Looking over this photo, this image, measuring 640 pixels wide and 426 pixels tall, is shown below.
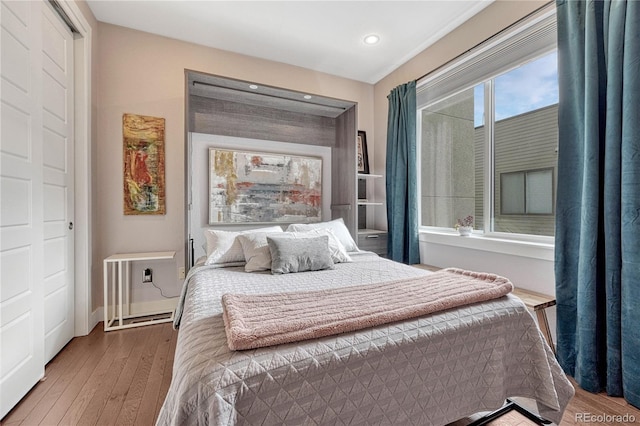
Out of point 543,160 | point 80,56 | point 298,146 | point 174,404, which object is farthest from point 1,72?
point 543,160

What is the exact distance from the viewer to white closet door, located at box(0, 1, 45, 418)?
1.44m

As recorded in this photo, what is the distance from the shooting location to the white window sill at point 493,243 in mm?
1982

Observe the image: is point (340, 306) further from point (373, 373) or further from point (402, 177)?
point (402, 177)

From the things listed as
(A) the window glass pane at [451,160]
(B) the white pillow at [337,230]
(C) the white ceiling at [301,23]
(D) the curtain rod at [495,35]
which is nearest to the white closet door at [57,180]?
(C) the white ceiling at [301,23]

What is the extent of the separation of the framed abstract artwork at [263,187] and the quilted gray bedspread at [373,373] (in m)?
1.56

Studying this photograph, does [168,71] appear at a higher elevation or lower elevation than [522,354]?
higher

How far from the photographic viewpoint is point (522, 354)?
4.39 feet

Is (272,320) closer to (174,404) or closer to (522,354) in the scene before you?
(174,404)

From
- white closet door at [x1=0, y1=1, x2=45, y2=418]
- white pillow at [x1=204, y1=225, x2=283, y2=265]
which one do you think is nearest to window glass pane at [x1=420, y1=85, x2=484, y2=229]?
white pillow at [x1=204, y1=225, x2=283, y2=265]

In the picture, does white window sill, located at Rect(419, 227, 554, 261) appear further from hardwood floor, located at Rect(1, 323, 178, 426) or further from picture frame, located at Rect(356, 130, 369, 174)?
hardwood floor, located at Rect(1, 323, 178, 426)

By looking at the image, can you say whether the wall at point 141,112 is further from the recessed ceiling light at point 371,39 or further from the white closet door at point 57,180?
the recessed ceiling light at point 371,39

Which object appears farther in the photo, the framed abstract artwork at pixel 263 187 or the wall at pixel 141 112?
the framed abstract artwork at pixel 263 187

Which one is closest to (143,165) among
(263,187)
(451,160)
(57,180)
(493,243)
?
(57,180)

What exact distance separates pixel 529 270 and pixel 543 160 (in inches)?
32.4
